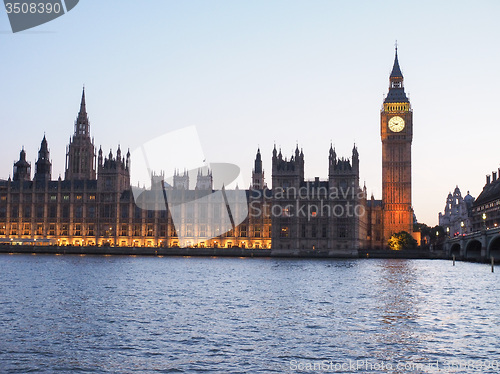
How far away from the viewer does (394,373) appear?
26.4 metres

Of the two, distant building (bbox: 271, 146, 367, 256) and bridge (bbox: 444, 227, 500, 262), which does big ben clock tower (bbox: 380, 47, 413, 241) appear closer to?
distant building (bbox: 271, 146, 367, 256)

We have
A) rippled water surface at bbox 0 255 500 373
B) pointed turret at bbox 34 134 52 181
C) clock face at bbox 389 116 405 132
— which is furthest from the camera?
pointed turret at bbox 34 134 52 181

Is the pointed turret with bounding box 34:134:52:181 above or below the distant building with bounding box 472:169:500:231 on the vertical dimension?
above

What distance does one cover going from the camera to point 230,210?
167 meters

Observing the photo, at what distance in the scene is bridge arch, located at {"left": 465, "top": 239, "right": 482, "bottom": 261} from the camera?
12643cm

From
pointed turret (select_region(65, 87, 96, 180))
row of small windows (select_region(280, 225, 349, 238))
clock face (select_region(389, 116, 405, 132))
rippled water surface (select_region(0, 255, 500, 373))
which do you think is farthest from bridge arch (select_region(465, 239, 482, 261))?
pointed turret (select_region(65, 87, 96, 180))

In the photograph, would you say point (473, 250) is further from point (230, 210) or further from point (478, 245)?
point (230, 210)

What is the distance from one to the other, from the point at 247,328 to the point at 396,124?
151903mm

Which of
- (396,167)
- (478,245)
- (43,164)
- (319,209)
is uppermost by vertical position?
(43,164)

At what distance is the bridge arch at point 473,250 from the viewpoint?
415 feet

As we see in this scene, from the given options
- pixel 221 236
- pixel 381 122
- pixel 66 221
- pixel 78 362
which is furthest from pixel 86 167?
pixel 78 362

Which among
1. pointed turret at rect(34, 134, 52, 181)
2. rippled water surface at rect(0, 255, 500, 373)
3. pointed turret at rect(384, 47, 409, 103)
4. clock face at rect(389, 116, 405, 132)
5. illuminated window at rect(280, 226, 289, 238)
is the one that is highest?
pointed turret at rect(384, 47, 409, 103)

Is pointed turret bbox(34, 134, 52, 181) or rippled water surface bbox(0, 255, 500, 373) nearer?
rippled water surface bbox(0, 255, 500, 373)

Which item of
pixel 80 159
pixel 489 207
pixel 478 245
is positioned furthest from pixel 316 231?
pixel 80 159
